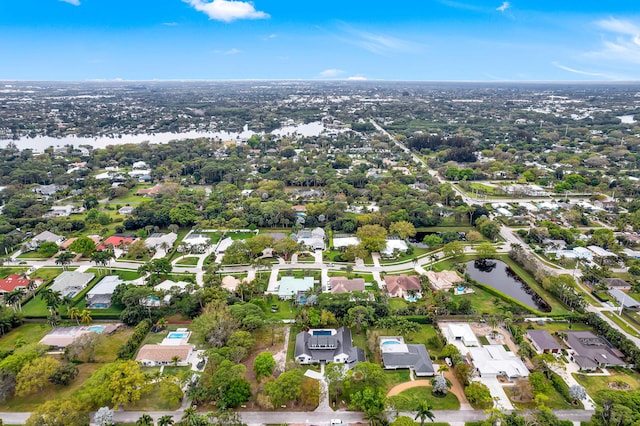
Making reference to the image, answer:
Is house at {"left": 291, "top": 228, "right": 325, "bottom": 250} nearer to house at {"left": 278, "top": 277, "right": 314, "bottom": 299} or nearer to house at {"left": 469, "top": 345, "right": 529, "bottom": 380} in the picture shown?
house at {"left": 278, "top": 277, "right": 314, "bottom": 299}

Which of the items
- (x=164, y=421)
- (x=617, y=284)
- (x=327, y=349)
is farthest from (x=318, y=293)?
(x=617, y=284)

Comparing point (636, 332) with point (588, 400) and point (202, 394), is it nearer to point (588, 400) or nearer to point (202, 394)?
point (588, 400)

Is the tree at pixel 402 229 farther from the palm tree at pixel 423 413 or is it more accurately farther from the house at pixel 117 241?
the house at pixel 117 241

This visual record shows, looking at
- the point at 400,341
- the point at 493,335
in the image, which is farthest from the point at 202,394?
the point at 493,335

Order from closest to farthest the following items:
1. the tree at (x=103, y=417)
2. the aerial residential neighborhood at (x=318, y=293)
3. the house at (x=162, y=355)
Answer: the tree at (x=103, y=417), the aerial residential neighborhood at (x=318, y=293), the house at (x=162, y=355)

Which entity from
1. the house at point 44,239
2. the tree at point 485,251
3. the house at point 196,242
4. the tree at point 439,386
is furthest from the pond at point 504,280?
the house at point 44,239

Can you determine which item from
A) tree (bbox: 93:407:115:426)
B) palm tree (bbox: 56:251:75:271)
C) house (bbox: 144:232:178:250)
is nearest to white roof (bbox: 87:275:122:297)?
palm tree (bbox: 56:251:75:271)
